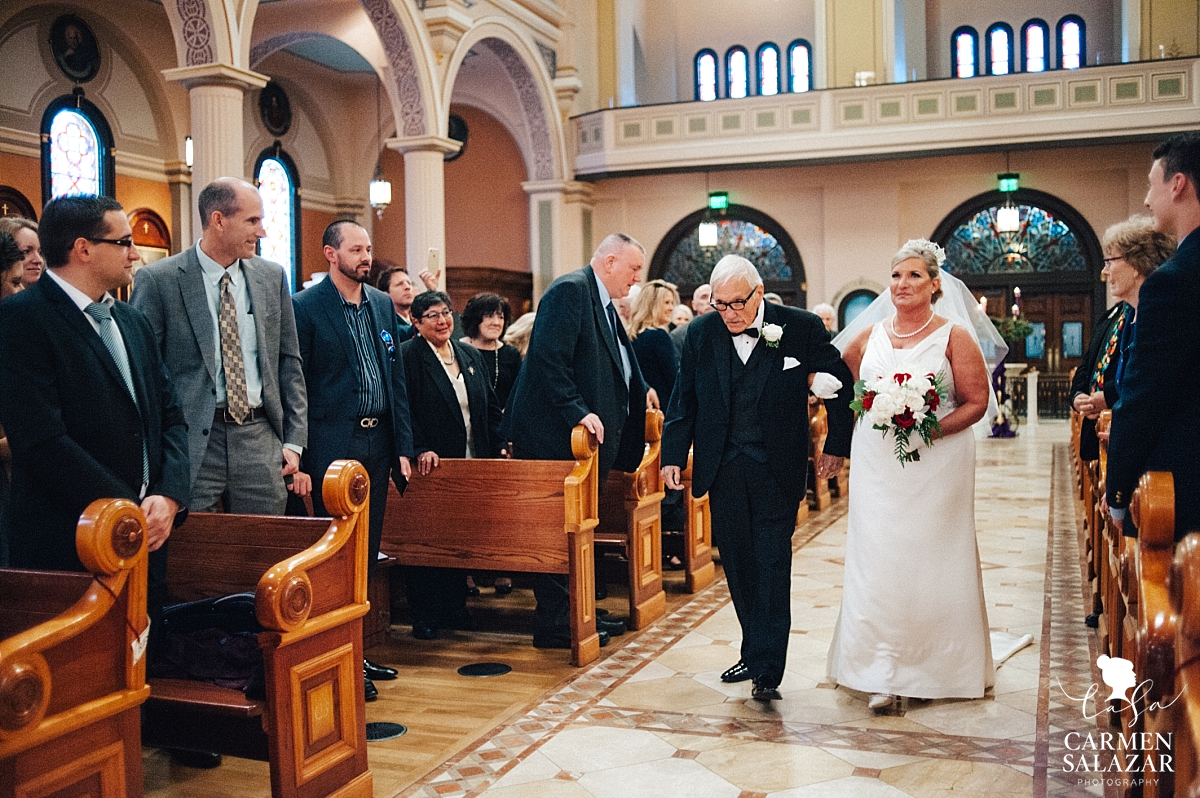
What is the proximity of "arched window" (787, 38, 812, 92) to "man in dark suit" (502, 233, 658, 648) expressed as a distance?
582 inches

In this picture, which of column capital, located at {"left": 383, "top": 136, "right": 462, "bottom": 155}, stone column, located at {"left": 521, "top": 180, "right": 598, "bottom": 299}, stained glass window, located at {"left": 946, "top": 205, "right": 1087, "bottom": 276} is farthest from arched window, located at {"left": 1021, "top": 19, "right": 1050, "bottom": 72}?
column capital, located at {"left": 383, "top": 136, "right": 462, "bottom": 155}

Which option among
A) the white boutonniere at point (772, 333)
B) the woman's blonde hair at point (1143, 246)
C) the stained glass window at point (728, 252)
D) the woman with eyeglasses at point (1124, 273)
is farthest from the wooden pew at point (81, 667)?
the stained glass window at point (728, 252)

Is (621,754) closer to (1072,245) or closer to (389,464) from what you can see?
(389,464)

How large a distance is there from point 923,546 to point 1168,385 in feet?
4.86

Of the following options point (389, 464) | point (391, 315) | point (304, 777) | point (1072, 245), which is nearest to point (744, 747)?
point (304, 777)

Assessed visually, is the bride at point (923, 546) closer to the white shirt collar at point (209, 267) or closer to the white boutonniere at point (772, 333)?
the white boutonniere at point (772, 333)

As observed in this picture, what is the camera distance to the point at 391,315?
443 centimetres

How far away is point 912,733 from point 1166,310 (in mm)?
1799

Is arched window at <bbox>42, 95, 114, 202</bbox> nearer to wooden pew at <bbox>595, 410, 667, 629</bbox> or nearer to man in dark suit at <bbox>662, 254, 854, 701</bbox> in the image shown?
wooden pew at <bbox>595, 410, 667, 629</bbox>

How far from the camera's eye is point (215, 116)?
954 cm

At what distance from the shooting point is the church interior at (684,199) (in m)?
3.59

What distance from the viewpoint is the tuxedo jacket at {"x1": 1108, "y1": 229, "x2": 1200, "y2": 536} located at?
2.55m

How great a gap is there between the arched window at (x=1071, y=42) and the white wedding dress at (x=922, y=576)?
16.0 meters

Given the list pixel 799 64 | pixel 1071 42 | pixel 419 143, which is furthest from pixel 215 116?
pixel 1071 42
